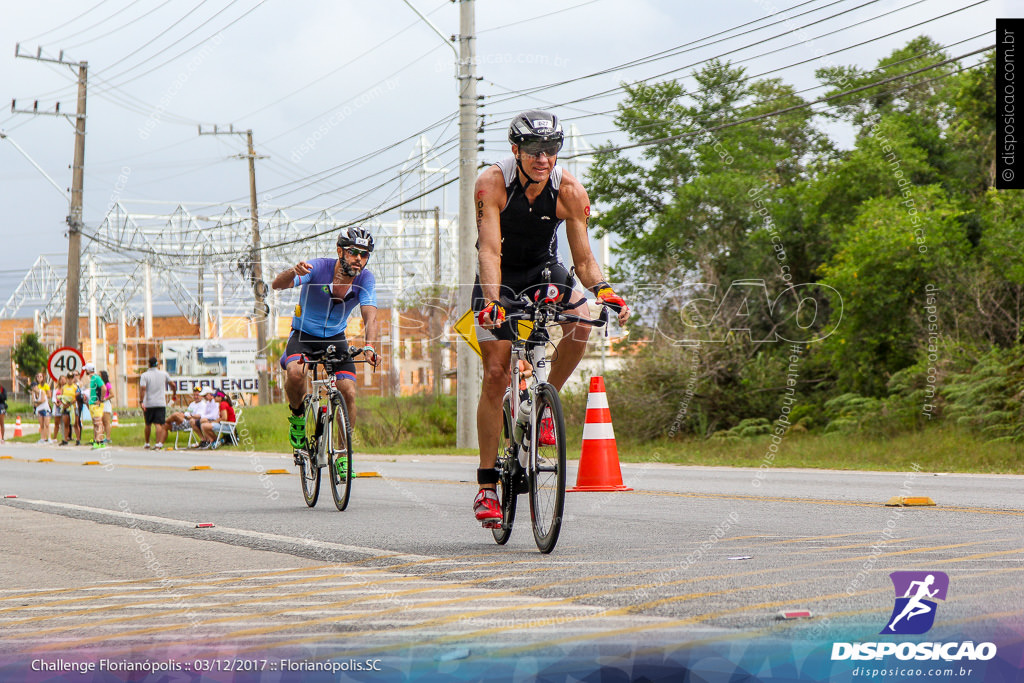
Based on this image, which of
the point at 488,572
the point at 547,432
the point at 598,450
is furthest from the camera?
the point at 598,450

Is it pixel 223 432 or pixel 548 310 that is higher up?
pixel 548 310

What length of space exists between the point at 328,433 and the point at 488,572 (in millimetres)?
3792

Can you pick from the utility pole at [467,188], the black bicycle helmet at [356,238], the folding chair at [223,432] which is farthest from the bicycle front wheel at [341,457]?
the folding chair at [223,432]

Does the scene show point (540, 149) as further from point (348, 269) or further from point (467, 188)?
point (467, 188)

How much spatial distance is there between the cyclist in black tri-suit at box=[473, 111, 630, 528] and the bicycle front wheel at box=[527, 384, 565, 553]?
0.03m

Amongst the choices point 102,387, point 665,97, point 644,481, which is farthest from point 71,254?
point 644,481

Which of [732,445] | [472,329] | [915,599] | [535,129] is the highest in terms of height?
[535,129]

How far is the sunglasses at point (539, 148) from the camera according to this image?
5.96 meters

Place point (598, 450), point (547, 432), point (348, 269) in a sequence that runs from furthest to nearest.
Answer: point (598, 450) → point (348, 269) → point (547, 432)

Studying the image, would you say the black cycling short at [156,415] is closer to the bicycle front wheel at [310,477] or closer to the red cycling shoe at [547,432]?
the bicycle front wheel at [310,477]

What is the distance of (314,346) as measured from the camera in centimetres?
913

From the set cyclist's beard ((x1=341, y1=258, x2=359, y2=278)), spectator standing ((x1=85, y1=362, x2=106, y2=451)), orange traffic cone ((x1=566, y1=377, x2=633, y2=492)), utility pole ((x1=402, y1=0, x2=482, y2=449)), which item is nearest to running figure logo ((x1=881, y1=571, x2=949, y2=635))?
orange traffic cone ((x1=566, y1=377, x2=633, y2=492))

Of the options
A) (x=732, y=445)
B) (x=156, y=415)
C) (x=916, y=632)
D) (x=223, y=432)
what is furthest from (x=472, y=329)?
(x=156, y=415)

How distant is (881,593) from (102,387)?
2671cm
